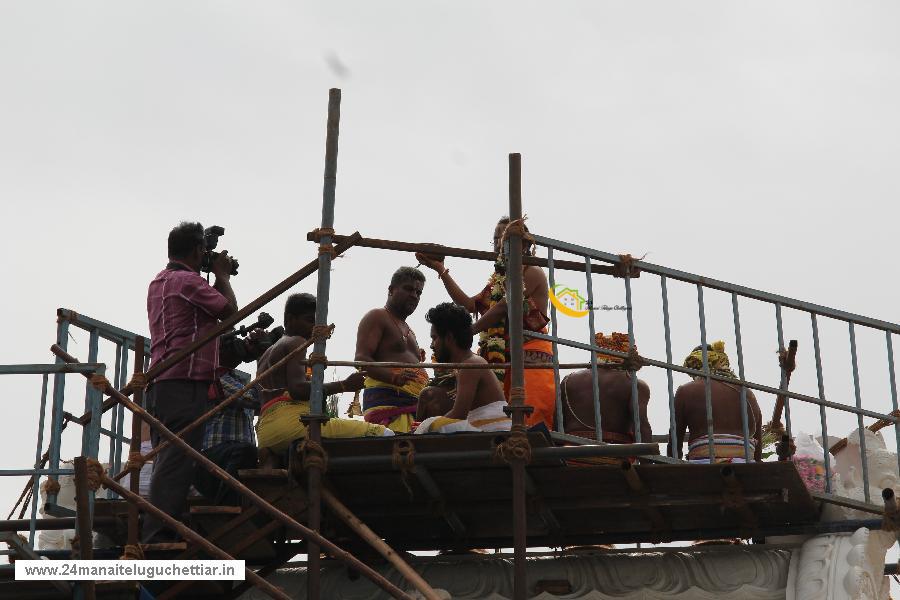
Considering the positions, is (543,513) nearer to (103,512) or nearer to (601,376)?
(601,376)

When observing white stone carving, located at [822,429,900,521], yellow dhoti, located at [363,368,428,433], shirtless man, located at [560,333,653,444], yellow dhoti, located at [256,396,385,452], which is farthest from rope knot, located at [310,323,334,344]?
white stone carving, located at [822,429,900,521]

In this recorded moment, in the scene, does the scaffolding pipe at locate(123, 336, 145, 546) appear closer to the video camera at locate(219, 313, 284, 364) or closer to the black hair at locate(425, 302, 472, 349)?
the video camera at locate(219, 313, 284, 364)

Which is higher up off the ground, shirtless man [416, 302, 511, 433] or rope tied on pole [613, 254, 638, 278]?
rope tied on pole [613, 254, 638, 278]

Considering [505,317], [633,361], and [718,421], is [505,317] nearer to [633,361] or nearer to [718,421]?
[633,361]

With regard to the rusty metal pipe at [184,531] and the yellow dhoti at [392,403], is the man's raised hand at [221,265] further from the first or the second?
the rusty metal pipe at [184,531]

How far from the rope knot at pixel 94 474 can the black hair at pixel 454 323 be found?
2553 millimetres

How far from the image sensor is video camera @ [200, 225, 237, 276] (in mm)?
11562

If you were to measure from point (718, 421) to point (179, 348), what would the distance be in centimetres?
379

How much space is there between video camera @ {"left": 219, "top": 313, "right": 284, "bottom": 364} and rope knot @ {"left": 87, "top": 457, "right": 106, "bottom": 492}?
2323 mm

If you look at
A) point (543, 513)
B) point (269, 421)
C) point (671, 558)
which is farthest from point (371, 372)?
point (671, 558)

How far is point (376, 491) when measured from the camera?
1066 cm

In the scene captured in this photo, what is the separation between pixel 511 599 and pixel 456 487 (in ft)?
3.56

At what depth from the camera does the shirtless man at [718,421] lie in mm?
11055

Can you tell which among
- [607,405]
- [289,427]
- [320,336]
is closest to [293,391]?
[289,427]
